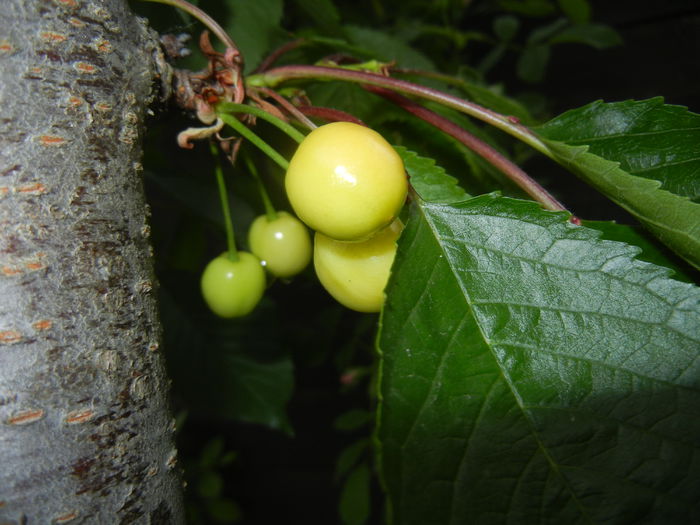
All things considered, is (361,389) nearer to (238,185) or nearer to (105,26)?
(238,185)

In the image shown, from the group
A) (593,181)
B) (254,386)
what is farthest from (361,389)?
(593,181)

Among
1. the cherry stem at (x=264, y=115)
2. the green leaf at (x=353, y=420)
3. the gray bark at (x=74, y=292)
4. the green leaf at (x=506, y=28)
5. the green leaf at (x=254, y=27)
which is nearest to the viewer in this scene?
the gray bark at (x=74, y=292)

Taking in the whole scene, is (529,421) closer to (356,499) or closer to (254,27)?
(254,27)

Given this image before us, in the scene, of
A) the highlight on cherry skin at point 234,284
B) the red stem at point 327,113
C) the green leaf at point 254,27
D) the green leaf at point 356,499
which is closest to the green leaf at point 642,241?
the red stem at point 327,113

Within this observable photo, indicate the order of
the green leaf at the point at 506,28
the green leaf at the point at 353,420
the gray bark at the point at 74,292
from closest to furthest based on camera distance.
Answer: the gray bark at the point at 74,292 → the green leaf at the point at 353,420 → the green leaf at the point at 506,28

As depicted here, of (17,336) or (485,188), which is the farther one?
(485,188)

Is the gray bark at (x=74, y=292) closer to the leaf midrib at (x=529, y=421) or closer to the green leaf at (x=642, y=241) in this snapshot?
the leaf midrib at (x=529, y=421)

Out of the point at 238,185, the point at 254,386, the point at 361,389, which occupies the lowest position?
the point at 361,389
